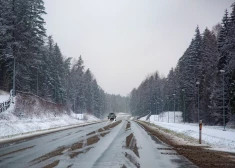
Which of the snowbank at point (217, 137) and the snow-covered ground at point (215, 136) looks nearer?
the snowbank at point (217, 137)

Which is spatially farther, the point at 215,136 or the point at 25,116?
the point at 25,116

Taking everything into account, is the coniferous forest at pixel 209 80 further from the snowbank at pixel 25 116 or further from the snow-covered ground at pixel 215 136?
the snowbank at pixel 25 116

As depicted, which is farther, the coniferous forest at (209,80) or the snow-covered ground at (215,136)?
the coniferous forest at (209,80)

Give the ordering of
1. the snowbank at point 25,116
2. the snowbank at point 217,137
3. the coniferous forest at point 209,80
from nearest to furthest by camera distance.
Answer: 1. the snowbank at point 217,137
2. the snowbank at point 25,116
3. the coniferous forest at point 209,80

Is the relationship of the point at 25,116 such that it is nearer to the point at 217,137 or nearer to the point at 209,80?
the point at 217,137

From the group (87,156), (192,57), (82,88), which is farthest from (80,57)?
(87,156)

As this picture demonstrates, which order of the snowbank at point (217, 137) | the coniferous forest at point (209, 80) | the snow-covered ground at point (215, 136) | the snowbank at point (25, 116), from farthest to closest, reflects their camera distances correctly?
the coniferous forest at point (209, 80)
the snowbank at point (25, 116)
the snow-covered ground at point (215, 136)
the snowbank at point (217, 137)

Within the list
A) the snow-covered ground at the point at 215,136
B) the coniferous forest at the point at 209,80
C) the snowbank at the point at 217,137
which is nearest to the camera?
the snowbank at the point at 217,137

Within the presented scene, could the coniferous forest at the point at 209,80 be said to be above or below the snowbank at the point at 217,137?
above

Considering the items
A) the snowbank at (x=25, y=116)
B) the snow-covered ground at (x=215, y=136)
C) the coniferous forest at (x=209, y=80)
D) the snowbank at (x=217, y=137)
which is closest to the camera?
the snowbank at (x=217, y=137)

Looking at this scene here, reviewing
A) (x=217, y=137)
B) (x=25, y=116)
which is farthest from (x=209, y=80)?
(x=217, y=137)

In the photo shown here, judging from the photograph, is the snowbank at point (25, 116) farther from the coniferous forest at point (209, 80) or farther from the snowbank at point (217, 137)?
the coniferous forest at point (209, 80)

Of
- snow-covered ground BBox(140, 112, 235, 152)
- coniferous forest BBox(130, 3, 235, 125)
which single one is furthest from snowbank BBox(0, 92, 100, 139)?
coniferous forest BBox(130, 3, 235, 125)

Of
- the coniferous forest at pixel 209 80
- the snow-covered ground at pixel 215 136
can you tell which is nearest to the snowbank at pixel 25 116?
the snow-covered ground at pixel 215 136
